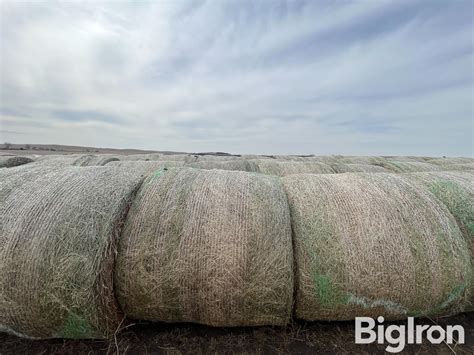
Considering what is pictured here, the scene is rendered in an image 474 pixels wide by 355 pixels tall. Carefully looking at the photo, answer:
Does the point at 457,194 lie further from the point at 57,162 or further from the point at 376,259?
the point at 57,162

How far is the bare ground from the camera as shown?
2084mm

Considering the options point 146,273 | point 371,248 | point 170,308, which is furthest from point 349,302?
point 146,273

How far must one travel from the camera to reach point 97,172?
8.64 feet

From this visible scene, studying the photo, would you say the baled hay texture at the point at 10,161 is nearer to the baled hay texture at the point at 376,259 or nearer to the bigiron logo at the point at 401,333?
the baled hay texture at the point at 376,259

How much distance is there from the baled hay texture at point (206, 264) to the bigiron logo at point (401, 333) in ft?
2.40

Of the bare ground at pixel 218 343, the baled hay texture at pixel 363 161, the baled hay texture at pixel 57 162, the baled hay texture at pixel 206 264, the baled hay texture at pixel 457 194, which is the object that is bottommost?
the bare ground at pixel 218 343

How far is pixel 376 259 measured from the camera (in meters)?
2.19

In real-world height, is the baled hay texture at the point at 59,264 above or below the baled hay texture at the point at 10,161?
below

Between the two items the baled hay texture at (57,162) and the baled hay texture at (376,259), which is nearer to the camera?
the baled hay texture at (376,259)

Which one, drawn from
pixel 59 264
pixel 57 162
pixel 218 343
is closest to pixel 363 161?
pixel 218 343

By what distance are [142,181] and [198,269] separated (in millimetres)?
1218

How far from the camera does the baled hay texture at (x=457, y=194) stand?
2.55 m

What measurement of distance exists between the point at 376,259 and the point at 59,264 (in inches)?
104

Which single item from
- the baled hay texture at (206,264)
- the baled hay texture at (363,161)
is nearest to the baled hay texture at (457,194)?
the baled hay texture at (206,264)
